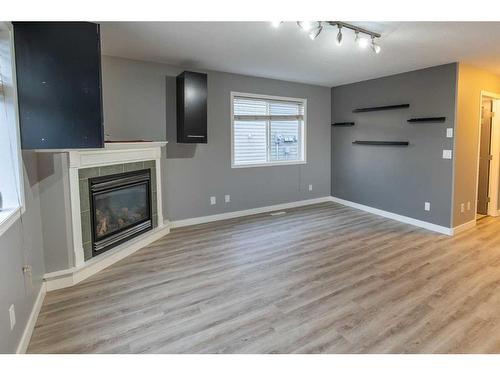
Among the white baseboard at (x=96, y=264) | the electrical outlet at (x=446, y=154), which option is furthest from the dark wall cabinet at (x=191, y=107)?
the electrical outlet at (x=446, y=154)

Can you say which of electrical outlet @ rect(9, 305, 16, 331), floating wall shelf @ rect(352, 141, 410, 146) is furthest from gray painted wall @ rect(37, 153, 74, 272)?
floating wall shelf @ rect(352, 141, 410, 146)

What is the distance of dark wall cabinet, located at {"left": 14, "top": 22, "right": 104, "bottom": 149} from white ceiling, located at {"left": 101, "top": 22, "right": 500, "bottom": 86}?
550 mm

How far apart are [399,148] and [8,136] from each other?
4.94 meters

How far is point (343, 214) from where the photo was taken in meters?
5.30

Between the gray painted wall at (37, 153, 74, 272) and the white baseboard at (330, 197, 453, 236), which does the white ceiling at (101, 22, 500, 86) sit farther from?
the white baseboard at (330, 197, 453, 236)

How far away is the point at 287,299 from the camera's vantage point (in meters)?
2.51

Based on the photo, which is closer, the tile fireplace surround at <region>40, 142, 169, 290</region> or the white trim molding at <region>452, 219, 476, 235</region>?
the tile fireplace surround at <region>40, 142, 169, 290</region>

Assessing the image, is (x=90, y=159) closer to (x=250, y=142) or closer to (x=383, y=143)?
(x=250, y=142)

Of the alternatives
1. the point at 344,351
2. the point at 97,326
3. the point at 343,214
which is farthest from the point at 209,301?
the point at 343,214

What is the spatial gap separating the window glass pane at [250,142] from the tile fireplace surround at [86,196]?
5.54 feet

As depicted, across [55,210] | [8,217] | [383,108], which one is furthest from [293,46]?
[8,217]

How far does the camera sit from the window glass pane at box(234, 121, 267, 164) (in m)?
5.12

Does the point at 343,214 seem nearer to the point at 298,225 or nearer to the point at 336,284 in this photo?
the point at 298,225
